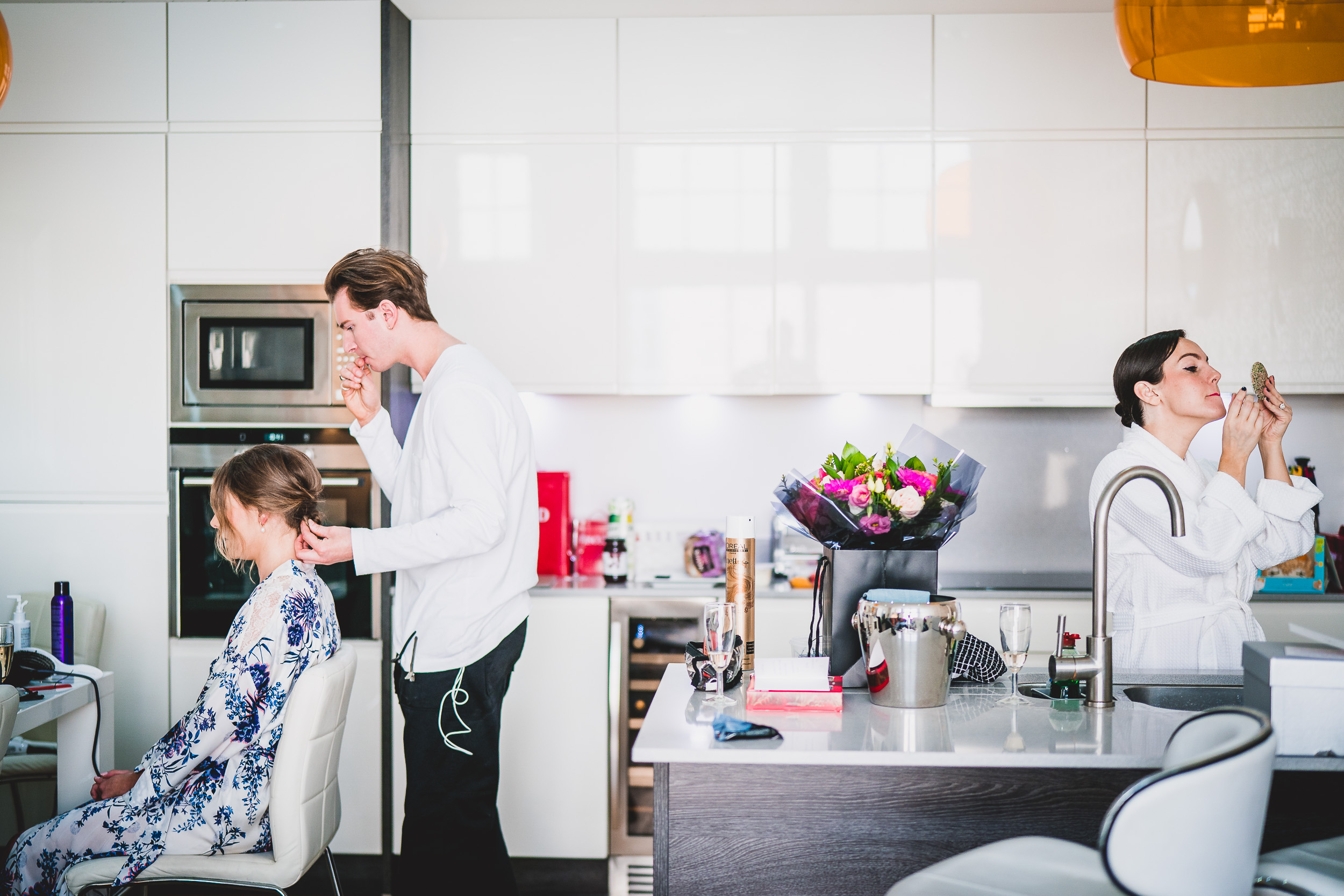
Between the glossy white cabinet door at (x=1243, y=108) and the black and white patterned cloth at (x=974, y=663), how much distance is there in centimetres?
212

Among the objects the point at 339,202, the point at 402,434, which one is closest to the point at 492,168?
the point at 339,202

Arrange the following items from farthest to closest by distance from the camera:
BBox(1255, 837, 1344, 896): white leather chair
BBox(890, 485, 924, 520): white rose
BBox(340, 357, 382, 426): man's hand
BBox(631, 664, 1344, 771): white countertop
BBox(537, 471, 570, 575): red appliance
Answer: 1. BBox(537, 471, 570, 575): red appliance
2. BBox(340, 357, 382, 426): man's hand
3. BBox(890, 485, 924, 520): white rose
4. BBox(631, 664, 1344, 771): white countertop
5. BBox(1255, 837, 1344, 896): white leather chair

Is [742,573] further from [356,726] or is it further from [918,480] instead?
[356,726]

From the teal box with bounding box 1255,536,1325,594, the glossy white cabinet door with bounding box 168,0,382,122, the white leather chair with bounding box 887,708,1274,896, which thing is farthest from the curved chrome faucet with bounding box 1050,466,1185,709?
the glossy white cabinet door with bounding box 168,0,382,122

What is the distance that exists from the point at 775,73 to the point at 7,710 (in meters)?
2.65

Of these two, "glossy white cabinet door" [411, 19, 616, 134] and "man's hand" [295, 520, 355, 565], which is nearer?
"man's hand" [295, 520, 355, 565]

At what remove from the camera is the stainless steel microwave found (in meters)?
2.97

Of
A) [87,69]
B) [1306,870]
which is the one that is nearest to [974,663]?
[1306,870]

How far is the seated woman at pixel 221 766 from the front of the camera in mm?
1826

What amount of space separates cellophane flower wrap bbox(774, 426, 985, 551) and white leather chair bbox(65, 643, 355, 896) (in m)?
0.94

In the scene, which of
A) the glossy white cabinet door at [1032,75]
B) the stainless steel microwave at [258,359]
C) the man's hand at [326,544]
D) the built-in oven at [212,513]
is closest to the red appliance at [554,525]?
the built-in oven at [212,513]

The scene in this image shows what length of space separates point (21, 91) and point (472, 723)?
2484 mm

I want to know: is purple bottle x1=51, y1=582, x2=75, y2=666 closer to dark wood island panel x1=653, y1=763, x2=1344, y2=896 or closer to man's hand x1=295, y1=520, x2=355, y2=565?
man's hand x1=295, y1=520, x2=355, y2=565

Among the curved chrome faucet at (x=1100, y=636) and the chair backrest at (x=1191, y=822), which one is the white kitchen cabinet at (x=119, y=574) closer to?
the curved chrome faucet at (x=1100, y=636)
